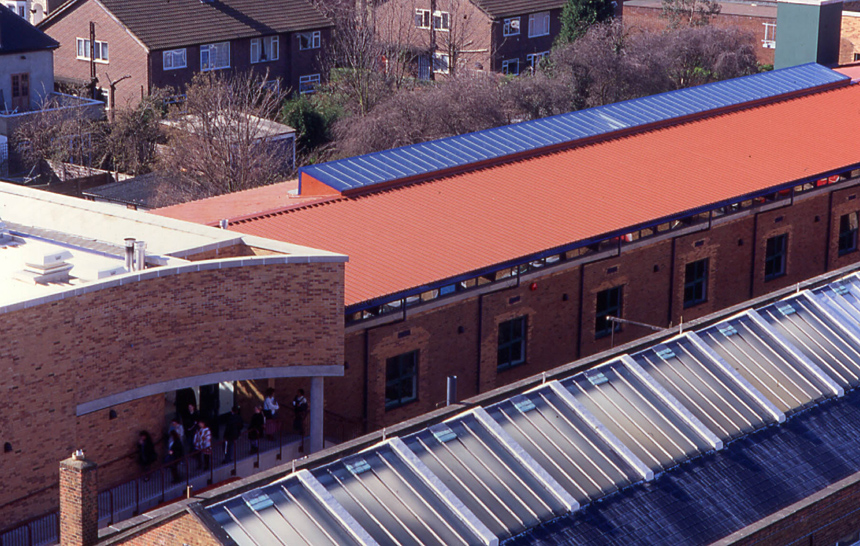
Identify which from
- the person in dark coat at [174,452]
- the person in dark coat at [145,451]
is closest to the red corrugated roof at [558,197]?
the person in dark coat at [174,452]

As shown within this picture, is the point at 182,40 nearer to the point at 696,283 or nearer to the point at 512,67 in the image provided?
the point at 512,67

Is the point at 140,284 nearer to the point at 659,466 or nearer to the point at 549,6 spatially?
the point at 659,466

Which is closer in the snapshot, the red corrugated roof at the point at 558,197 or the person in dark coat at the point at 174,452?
the person in dark coat at the point at 174,452

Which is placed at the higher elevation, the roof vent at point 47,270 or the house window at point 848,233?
the roof vent at point 47,270

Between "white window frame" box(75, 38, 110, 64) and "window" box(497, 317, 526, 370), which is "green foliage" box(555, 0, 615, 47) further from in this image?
"window" box(497, 317, 526, 370)

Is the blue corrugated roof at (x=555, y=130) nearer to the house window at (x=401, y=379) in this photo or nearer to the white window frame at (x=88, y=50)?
the house window at (x=401, y=379)

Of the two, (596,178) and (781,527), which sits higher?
(596,178)

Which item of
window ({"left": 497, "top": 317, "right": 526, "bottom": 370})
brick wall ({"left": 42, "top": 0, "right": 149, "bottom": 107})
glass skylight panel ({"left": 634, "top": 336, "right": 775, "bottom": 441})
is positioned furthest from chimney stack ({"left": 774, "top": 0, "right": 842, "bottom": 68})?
brick wall ({"left": 42, "top": 0, "right": 149, "bottom": 107})

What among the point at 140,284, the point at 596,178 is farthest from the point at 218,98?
the point at 140,284
